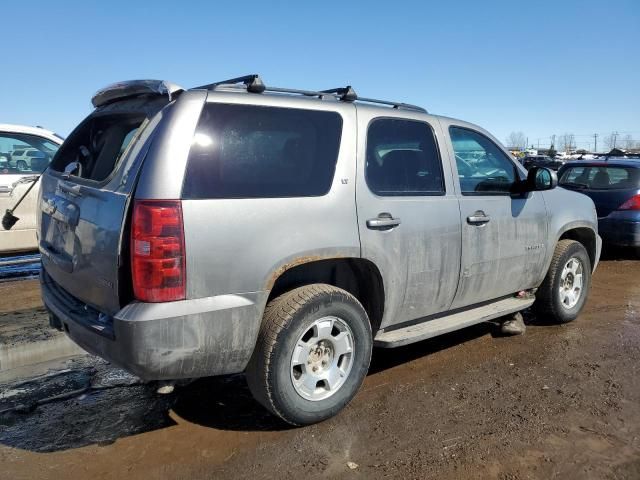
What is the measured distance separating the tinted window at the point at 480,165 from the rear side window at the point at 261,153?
1.23 meters

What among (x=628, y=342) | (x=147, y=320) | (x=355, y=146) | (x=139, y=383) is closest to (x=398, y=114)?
(x=355, y=146)

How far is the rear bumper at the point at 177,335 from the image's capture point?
8.37 feet

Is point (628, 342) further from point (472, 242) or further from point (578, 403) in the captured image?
point (472, 242)

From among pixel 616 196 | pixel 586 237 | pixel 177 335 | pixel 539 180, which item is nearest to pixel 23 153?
pixel 177 335

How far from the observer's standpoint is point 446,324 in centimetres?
388

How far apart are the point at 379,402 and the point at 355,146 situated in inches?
67.0

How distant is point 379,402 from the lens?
3520mm

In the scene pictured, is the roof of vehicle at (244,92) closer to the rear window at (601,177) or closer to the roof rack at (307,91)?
the roof rack at (307,91)

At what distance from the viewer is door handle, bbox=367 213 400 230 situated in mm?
3285

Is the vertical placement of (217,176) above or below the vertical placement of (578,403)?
above

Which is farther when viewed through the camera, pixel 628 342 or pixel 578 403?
pixel 628 342

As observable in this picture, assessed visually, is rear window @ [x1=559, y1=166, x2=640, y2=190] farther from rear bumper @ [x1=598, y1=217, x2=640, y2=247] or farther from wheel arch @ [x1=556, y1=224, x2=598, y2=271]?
wheel arch @ [x1=556, y1=224, x2=598, y2=271]

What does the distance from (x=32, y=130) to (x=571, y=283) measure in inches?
265

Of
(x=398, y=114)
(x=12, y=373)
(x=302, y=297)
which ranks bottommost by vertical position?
(x=12, y=373)
